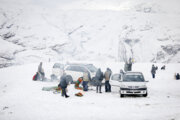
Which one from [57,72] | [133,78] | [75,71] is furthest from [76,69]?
[133,78]

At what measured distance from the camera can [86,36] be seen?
217 ft

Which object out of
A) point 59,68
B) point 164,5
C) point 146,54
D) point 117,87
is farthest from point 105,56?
point 164,5

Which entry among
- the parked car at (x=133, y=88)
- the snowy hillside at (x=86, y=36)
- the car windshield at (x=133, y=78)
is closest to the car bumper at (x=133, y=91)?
the parked car at (x=133, y=88)

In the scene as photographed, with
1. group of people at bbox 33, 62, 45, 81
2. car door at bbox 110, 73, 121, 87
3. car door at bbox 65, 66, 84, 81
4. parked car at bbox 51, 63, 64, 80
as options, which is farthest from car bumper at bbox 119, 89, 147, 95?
group of people at bbox 33, 62, 45, 81

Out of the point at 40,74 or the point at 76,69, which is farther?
the point at 40,74

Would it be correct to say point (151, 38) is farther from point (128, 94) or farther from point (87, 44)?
point (128, 94)

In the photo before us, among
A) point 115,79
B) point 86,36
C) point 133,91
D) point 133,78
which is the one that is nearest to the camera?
point 133,91

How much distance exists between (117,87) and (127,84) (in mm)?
1841

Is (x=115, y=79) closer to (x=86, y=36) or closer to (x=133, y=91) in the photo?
(x=133, y=91)

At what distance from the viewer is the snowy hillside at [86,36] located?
180 ft

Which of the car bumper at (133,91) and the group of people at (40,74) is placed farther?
the group of people at (40,74)

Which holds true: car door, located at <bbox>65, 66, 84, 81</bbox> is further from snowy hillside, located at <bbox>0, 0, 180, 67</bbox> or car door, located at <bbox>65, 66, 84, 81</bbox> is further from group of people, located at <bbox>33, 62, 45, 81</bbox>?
snowy hillside, located at <bbox>0, 0, 180, 67</bbox>

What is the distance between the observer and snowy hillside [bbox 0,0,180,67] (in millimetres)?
54906

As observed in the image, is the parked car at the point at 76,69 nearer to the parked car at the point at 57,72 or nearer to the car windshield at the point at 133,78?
the parked car at the point at 57,72
